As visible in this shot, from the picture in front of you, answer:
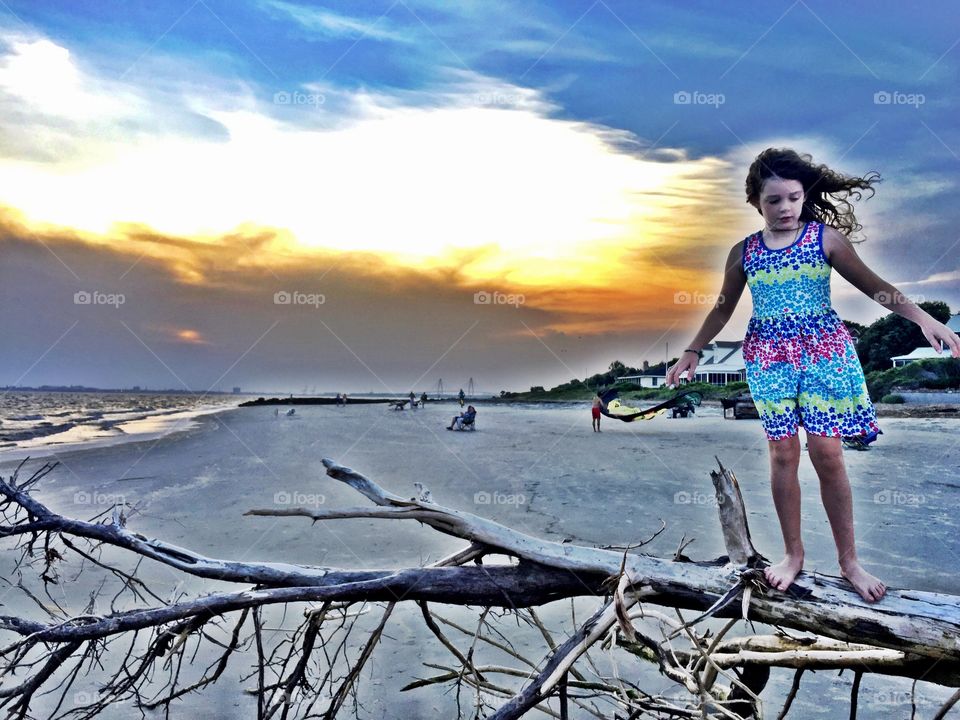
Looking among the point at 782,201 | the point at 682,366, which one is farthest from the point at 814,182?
the point at 682,366

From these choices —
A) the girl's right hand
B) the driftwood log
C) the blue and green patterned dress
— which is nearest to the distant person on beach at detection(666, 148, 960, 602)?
the blue and green patterned dress

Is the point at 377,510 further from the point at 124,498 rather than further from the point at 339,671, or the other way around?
the point at 124,498

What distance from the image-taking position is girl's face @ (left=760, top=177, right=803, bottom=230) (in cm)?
295

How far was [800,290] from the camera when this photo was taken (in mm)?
2904

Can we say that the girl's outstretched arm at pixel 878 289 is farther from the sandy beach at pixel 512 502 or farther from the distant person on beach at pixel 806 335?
the sandy beach at pixel 512 502

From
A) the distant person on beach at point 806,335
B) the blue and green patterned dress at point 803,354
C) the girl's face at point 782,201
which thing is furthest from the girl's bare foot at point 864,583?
the girl's face at point 782,201

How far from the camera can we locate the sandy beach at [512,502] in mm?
4379

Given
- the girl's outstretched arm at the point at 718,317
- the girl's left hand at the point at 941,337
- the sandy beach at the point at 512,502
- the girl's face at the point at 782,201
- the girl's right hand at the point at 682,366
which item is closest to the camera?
the girl's left hand at the point at 941,337

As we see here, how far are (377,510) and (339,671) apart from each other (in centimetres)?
215

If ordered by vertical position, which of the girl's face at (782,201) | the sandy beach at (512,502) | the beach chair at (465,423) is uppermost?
the girl's face at (782,201)

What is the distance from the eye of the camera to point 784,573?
9.96 ft

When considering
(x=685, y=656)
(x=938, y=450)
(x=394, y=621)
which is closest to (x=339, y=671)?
(x=394, y=621)

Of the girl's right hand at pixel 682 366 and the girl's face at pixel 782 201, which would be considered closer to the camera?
the girl's face at pixel 782 201

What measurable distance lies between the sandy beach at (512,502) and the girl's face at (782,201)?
2.69 metres
